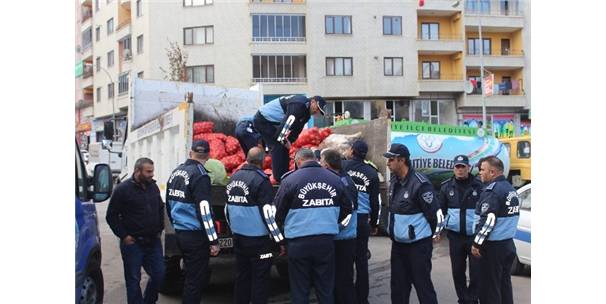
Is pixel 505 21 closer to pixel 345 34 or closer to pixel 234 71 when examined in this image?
pixel 345 34

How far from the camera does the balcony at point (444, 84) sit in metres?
35.4

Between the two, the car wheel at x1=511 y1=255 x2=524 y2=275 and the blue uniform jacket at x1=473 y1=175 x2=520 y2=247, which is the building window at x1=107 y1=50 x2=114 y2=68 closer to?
the car wheel at x1=511 y1=255 x2=524 y2=275

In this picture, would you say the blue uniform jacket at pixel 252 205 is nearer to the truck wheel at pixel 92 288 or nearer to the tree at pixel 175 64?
the truck wheel at pixel 92 288

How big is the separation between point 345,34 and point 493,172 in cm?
2874

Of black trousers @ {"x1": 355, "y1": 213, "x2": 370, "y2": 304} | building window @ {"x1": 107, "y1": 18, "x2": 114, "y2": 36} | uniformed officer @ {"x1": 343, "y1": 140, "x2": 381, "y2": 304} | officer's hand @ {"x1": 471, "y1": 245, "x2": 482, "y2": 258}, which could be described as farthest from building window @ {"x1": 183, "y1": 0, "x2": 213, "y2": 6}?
officer's hand @ {"x1": 471, "y1": 245, "x2": 482, "y2": 258}

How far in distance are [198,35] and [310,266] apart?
28.3 m

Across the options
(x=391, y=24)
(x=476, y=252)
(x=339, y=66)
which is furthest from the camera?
(x=391, y=24)

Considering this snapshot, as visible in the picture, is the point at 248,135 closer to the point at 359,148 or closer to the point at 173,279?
the point at 359,148

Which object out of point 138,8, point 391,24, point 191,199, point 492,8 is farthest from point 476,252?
point 492,8

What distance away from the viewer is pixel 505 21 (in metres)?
31.2

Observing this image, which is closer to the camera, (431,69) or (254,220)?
(254,220)

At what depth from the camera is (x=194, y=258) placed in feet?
17.2

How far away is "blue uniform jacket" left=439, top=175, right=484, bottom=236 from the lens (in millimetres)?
5977

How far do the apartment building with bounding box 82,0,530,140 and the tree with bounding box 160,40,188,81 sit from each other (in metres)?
0.68
